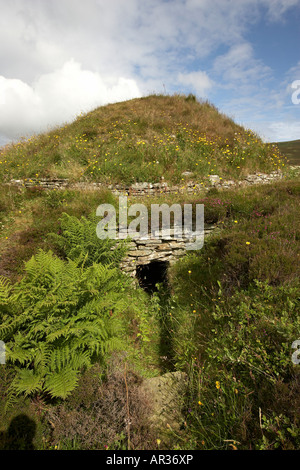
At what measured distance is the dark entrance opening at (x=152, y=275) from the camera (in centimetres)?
595

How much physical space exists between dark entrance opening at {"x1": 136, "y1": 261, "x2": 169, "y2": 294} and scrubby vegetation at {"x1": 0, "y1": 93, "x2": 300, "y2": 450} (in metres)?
0.52

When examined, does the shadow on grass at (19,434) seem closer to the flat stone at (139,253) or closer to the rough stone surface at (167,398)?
the rough stone surface at (167,398)

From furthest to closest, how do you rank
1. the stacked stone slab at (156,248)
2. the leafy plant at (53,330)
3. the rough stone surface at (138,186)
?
the rough stone surface at (138,186), the stacked stone slab at (156,248), the leafy plant at (53,330)

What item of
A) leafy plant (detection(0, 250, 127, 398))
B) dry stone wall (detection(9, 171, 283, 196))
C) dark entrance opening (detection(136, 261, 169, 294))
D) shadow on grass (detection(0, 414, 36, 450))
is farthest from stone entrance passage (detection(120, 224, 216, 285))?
shadow on grass (detection(0, 414, 36, 450))

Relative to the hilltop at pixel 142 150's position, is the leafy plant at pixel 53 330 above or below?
below

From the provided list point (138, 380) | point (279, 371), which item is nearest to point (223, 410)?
point (279, 371)

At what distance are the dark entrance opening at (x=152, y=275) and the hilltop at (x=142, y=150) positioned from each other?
13.0 feet

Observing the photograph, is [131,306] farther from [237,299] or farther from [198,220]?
[198,220]

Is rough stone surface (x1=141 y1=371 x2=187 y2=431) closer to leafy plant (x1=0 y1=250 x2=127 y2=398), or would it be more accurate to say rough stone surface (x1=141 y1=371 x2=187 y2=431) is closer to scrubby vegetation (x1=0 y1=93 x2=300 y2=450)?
scrubby vegetation (x1=0 y1=93 x2=300 y2=450)

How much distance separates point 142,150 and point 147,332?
26.5ft

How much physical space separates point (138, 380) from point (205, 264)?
9.62 ft

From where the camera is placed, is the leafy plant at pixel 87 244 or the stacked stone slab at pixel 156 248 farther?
the stacked stone slab at pixel 156 248

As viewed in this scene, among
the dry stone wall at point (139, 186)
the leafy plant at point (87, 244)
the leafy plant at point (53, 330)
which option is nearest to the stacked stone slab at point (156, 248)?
the leafy plant at point (87, 244)

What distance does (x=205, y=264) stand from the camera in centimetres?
491
